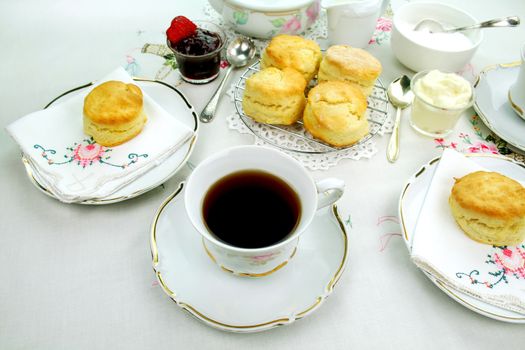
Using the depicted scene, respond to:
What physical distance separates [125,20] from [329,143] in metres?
0.91

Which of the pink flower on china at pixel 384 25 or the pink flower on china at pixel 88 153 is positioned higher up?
the pink flower on china at pixel 384 25

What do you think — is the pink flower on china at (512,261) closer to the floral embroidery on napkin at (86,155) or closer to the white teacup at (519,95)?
the white teacup at (519,95)

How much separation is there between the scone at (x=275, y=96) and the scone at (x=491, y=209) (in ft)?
1.46

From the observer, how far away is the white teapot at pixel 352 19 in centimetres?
119

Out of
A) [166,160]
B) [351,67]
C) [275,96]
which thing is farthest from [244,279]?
[351,67]

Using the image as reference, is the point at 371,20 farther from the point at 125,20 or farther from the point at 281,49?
the point at 125,20

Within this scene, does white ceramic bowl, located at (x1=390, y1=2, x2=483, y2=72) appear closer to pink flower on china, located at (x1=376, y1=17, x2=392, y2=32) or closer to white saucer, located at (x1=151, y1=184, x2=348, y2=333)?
pink flower on china, located at (x1=376, y1=17, x2=392, y2=32)

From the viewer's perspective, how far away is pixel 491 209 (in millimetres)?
806


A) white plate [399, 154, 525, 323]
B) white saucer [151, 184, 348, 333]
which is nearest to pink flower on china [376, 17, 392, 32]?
white plate [399, 154, 525, 323]

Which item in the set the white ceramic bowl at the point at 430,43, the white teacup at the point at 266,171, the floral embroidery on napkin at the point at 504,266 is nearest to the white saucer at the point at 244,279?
the white teacup at the point at 266,171

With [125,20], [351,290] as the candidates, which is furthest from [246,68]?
[351,290]

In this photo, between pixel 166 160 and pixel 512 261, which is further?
pixel 166 160

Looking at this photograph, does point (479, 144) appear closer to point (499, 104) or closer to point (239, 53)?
point (499, 104)

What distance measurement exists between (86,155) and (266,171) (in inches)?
18.8
